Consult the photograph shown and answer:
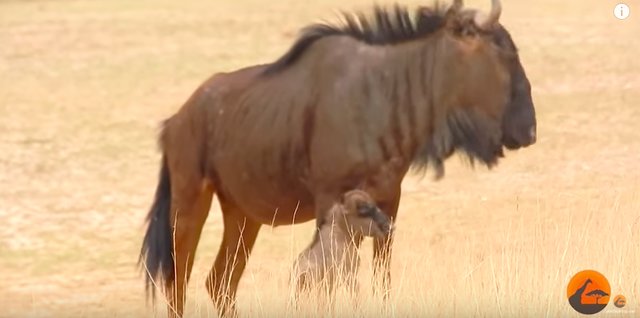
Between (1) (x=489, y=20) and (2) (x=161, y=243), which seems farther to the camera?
(2) (x=161, y=243)

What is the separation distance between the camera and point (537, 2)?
22469 millimetres

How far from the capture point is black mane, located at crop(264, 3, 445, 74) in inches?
286

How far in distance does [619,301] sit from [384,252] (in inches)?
46.9

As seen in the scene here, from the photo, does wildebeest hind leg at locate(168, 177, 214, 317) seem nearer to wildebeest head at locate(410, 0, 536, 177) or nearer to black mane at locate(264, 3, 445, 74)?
black mane at locate(264, 3, 445, 74)

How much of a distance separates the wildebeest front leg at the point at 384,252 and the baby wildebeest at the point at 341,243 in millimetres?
65

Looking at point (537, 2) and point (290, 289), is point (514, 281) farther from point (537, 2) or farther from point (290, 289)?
point (537, 2)

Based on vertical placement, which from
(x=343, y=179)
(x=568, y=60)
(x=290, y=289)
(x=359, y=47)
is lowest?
(x=568, y=60)

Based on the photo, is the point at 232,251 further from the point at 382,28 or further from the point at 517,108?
the point at 517,108

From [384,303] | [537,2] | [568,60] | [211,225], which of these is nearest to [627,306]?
[384,303]

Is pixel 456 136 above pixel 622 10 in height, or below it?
above

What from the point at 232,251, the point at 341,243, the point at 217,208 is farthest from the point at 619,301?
the point at 217,208

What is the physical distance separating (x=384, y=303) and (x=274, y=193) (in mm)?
936

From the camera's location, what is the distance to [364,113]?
23.0 feet

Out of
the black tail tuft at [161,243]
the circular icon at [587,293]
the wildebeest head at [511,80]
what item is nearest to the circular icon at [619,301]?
the circular icon at [587,293]
